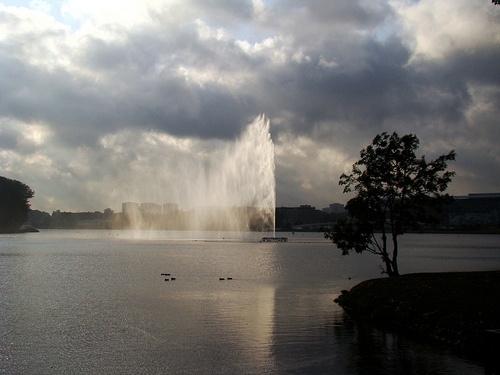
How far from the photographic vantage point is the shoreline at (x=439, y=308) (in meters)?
29.1

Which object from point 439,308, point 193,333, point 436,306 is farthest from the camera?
point 436,306

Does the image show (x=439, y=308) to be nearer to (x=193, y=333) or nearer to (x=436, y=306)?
(x=436, y=306)

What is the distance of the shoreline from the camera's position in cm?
2911

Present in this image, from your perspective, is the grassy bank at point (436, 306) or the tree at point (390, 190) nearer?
the grassy bank at point (436, 306)

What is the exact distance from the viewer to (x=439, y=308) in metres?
34.4

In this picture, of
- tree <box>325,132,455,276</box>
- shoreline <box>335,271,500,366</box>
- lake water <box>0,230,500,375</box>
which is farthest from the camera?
tree <box>325,132,455,276</box>

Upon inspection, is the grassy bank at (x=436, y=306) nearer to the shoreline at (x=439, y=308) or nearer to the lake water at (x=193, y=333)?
the shoreline at (x=439, y=308)

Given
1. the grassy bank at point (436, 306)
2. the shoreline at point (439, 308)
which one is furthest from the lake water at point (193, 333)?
the grassy bank at point (436, 306)

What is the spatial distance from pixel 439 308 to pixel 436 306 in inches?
19.7

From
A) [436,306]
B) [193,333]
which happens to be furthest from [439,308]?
[193,333]

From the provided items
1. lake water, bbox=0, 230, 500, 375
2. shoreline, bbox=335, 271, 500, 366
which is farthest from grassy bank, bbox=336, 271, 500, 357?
lake water, bbox=0, 230, 500, 375

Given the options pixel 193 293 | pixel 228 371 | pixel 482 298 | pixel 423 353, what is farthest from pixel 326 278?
pixel 228 371

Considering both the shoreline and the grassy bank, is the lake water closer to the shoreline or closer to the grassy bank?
the shoreline

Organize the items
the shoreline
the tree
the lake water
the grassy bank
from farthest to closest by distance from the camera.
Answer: the tree
the grassy bank
the shoreline
the lake water
